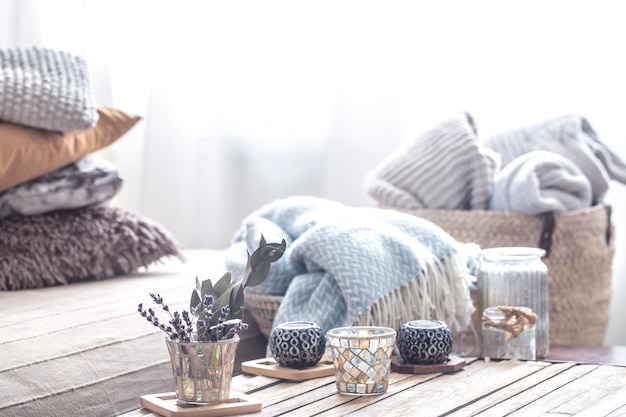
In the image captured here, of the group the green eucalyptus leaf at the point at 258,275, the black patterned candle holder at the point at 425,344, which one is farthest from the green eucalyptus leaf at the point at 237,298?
the black patterned candle holder at the point at 425,344

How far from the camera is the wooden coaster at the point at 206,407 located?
963 mm

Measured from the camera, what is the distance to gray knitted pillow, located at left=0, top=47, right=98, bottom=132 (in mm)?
1644

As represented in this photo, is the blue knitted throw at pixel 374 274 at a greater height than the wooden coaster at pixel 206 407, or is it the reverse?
the blue knitted throw at pixel 374 274

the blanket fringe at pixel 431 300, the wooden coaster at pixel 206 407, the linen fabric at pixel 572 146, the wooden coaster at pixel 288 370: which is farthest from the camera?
the linen fabric at pixel 572 146

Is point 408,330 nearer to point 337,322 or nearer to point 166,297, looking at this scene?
point 337,322

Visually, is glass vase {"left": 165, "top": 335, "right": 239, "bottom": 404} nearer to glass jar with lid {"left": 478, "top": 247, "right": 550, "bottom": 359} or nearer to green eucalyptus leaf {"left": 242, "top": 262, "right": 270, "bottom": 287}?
green eucalyptus leaf {"left": 242, "top": 262, "right": 270, "bottom": 287}

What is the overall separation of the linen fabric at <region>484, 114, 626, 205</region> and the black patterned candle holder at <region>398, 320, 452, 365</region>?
2.60ft

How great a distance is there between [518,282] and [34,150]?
876mm

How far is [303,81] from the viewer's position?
2.39m

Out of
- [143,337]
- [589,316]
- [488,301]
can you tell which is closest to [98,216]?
[143,337]

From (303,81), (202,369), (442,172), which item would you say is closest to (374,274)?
(202,369)

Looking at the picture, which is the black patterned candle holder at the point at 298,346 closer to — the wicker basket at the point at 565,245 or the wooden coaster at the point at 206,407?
the wooden coaster at the point at 206,407

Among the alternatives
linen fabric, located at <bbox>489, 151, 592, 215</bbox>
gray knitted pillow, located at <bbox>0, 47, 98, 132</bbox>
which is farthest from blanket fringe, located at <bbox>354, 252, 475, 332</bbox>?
gray knitted pillow, located at <bbox>0, 47, 98, 132</bbox>

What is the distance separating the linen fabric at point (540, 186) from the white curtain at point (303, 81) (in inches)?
12.4
